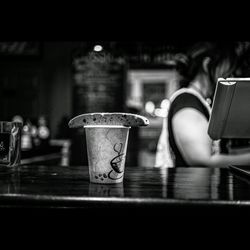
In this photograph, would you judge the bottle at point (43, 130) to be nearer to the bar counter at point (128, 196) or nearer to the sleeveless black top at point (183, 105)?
the sleeveless black top at point (183, 105)

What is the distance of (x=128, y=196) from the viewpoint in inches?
41.0

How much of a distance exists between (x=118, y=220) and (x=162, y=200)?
19cm

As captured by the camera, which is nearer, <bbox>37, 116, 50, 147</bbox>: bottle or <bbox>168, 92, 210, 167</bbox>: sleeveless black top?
<bbox>168, 92, 210, 167</bbox>: sleeveless black top

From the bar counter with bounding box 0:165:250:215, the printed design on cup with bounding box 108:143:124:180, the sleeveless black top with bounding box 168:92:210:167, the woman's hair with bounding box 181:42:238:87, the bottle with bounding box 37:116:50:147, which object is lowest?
the bottle with bounding box 37:116:50:147

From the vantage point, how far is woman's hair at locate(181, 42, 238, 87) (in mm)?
2150

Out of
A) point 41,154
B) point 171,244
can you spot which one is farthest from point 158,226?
point 41,154

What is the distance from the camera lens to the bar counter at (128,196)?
1.02 metres

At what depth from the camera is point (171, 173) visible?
1.57 metres

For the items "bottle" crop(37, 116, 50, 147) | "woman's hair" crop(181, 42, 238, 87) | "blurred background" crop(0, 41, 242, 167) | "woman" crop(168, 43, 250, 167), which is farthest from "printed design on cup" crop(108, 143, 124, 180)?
"bottle" crop(37, 116, 50, 147)

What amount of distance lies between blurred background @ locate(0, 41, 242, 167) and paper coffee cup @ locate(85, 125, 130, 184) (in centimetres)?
316

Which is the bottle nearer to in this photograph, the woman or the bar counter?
the woman

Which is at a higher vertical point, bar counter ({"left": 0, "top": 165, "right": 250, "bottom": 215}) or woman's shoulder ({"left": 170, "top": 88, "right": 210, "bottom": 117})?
woman's shoulder ({"left": 170, "top": 88, "right": 210, "bottom": 117})

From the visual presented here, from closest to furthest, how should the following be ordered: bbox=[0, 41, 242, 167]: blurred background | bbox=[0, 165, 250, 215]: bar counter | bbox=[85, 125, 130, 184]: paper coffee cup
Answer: bbox=[0, 165, 250, 215]: bar counter → bbox=[85, 125, 130, 184]: paper coffee cup → bbox=[0, 41, 242, 167]: blurred background

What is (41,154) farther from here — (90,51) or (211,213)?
(211,213)
